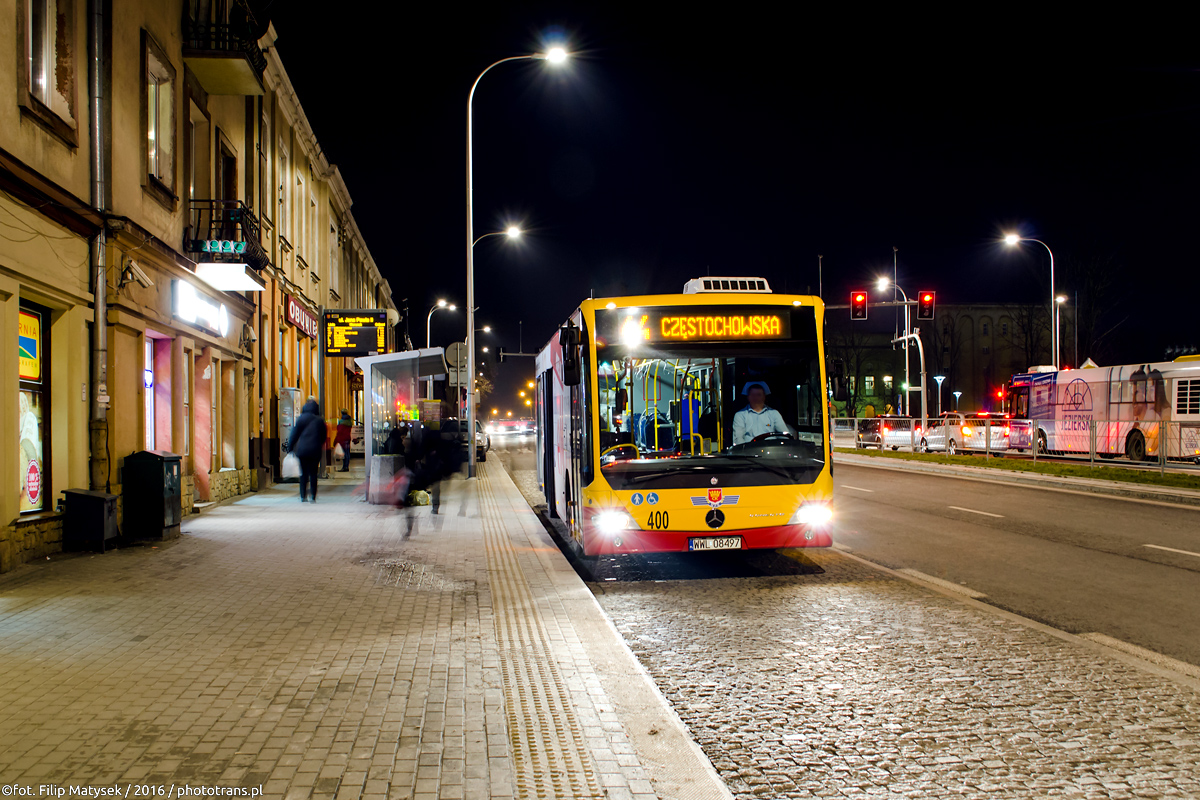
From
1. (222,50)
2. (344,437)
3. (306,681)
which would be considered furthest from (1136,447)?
(306,681)

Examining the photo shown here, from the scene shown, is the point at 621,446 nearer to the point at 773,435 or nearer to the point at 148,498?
the point at 773,435

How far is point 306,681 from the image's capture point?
479 cm

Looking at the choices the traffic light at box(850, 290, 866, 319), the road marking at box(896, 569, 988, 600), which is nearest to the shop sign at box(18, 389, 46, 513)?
the road marking at box(896, 569, 988, 600)

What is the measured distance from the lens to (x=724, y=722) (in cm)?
447

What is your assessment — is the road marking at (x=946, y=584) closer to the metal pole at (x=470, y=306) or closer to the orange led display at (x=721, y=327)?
the orange led display at (x=721, y=327)

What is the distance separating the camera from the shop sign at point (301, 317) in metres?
21.8

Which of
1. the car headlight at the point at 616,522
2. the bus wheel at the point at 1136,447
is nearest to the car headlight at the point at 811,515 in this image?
the car headlight at the point at 616,522

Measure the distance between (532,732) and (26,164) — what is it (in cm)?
814

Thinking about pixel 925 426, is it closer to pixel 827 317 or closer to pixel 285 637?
pixel 827 317

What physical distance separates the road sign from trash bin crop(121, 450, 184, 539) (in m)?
9.18

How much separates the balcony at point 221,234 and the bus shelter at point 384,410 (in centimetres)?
292

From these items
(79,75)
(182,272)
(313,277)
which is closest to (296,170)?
(313,277)

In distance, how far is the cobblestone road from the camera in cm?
373

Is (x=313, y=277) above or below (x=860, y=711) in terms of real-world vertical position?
above
